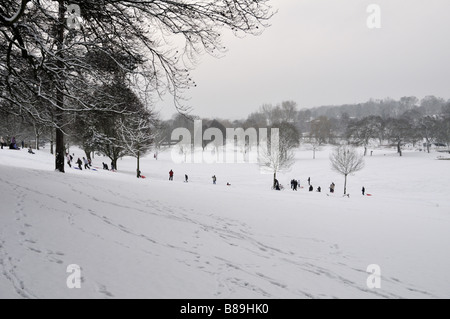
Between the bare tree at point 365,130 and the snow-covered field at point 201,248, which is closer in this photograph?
the snow-covered field at point 201,248

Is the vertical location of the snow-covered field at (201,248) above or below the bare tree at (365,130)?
below

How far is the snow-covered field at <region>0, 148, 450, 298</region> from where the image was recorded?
3.77 metres

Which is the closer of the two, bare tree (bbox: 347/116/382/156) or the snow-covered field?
the snow-covered field

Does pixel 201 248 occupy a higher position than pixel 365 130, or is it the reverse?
Result: pixel 365 130

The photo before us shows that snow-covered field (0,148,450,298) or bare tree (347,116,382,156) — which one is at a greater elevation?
bare tree (347,116,382,156)

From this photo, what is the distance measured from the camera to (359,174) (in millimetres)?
38281

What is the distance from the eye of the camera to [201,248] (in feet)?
17.1

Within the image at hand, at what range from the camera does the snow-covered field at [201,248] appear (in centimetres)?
377

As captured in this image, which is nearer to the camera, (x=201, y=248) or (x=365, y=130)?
(x=201, y=248)
